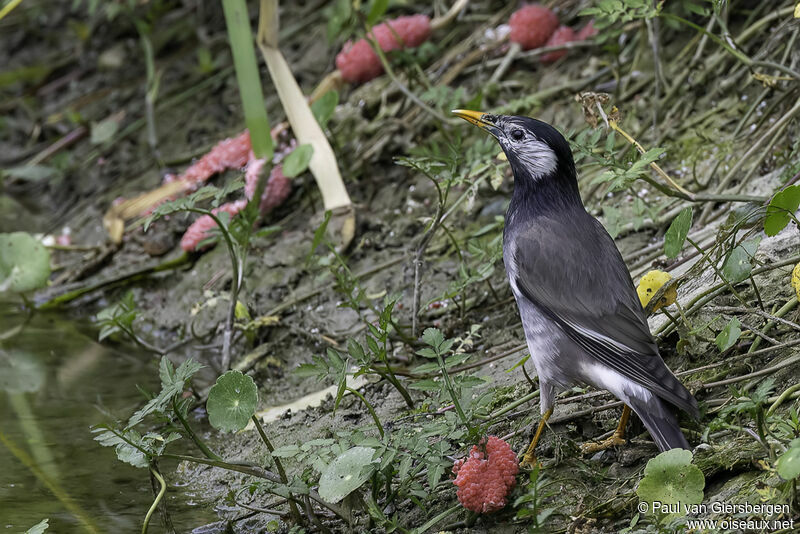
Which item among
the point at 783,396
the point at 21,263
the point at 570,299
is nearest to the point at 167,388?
the point at 570,299

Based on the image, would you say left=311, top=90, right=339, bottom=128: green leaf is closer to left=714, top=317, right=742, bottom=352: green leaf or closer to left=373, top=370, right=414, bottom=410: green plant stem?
left=373, top=370, right=414, bottom=410: green plant stem

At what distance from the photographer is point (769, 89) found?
4547mm

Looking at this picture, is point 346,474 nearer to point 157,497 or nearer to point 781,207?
point 157,497

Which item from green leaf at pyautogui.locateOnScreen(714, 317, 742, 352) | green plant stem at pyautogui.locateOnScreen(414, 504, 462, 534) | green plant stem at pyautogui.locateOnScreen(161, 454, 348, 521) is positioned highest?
green leaf at pyautogui.locateOnScreen(714, 317, 742, 352)

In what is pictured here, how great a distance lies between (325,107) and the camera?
5355mm

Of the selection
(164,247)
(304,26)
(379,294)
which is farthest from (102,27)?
(379,294)

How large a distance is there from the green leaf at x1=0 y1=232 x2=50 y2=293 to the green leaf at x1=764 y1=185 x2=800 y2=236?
149 inches

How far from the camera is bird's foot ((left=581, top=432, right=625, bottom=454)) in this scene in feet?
9.76

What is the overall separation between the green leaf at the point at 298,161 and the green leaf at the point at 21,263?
142 cm

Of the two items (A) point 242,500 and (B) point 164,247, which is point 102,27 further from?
(A) point 242,500

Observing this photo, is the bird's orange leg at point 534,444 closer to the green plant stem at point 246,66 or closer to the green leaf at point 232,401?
the green leaf at point 232,401

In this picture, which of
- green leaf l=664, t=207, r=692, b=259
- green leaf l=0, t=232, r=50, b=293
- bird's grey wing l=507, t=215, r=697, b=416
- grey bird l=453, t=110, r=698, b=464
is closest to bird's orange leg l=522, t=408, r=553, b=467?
grey bird l=453, t=110, r=698, b=464

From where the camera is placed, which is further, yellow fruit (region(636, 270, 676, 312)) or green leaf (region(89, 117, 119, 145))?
green leaf (region(89, 117, 119, 145))

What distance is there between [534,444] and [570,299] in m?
0.50
